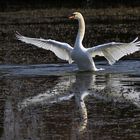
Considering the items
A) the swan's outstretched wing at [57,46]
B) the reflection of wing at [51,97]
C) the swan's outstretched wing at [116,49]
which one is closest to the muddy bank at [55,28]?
the swan's outstretched wing at [57,46]

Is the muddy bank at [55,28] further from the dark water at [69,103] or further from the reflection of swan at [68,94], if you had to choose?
the reflection of swan at [68,94]

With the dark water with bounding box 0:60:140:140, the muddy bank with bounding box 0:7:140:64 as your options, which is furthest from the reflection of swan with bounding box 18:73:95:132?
the muddy bank with bounding box 0:7:140:64

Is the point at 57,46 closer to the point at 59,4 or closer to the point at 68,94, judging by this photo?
the point at 68,94

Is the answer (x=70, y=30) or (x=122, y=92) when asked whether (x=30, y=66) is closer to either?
(x=122, y=92)

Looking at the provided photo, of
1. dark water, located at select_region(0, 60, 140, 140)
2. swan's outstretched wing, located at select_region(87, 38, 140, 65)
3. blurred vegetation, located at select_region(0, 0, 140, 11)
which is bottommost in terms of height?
dark water, located at select_region(0, 60, 140, 140)

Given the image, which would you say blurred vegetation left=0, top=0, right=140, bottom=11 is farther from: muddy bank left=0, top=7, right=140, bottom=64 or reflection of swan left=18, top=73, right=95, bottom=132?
reflection of swan left=18, top=73, right=95, bottom=132

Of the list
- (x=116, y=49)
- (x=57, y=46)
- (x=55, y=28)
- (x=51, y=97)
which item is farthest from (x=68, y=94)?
(x=55, y=28)

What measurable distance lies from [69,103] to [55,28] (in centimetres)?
2038

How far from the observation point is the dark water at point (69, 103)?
9.62 m

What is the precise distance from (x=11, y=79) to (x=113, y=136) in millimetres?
6953

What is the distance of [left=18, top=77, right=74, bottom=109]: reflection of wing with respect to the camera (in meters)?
12.3

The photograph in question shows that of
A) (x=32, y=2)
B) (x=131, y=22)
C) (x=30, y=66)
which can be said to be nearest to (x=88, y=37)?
(x=131, y=22)

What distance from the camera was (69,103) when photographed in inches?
472

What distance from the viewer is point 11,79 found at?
15.8 metres
